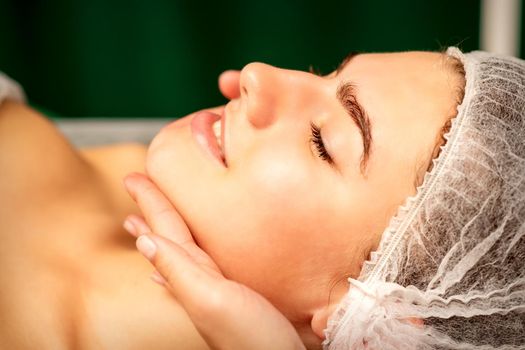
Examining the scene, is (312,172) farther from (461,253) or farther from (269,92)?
(461,253)

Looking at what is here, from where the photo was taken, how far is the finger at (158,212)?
43.2 inches

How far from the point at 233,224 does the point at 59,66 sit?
72.5 inches

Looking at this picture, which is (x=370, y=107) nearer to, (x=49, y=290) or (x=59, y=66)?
(x=49, y=290)

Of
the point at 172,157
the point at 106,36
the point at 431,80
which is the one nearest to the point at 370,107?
the point at 431,80

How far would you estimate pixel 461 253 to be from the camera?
3.27 ft

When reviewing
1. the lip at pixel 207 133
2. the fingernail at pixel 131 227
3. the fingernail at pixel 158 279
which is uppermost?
the lip at pixel 207 133

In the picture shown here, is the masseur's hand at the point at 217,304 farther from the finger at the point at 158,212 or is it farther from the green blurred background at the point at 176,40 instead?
the green blurred background at the point at 176,40

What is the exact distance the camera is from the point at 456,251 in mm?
996

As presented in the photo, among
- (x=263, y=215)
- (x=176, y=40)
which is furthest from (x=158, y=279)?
(x=176, y=40)

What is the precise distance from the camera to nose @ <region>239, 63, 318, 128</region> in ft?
3.52

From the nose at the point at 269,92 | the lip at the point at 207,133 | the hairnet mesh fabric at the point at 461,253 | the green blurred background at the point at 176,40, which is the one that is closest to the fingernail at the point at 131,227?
the lip at the point at 207,133

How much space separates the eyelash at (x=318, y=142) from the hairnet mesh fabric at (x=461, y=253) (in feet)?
0.50

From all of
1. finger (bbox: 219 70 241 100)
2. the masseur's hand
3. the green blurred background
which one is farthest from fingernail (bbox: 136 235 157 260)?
the green blurred background

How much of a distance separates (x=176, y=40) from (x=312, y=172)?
1600 mm
